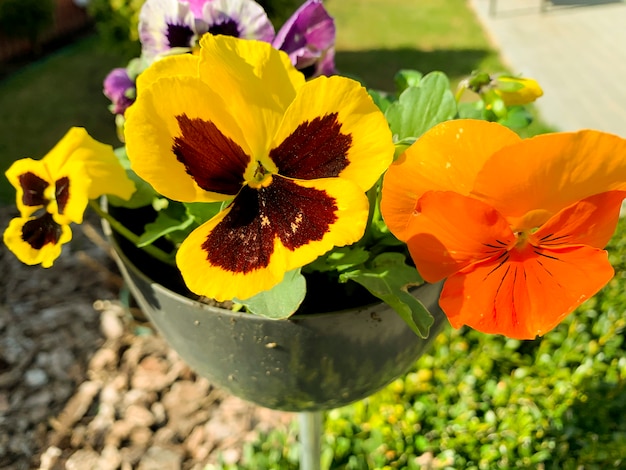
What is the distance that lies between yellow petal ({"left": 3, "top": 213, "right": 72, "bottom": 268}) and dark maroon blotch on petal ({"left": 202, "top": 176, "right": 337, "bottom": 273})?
0.23 metres

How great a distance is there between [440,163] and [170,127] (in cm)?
25

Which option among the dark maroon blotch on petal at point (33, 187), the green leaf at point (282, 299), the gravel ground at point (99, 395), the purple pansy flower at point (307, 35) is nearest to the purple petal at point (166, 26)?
the purple pansy flower at point (307, 35)

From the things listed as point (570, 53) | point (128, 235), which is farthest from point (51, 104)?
point (570, 53)

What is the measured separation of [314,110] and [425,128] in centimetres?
20

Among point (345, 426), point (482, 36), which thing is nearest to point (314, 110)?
point (345, 426)

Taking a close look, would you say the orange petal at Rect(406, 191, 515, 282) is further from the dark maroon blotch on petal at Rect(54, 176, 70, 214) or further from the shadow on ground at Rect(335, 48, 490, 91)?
the shadow on ground at Rect(335, 48, 490, 91)

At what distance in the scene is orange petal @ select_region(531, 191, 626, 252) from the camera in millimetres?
575

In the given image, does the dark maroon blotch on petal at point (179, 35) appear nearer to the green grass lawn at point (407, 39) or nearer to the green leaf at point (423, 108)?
the green leaf at point (423, 108)

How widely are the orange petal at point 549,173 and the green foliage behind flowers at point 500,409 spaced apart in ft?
4.32

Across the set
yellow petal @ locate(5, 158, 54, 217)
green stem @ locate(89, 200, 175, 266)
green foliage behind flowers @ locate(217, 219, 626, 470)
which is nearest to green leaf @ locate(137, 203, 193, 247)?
green stem @ locate(89, 200, 175, 266)

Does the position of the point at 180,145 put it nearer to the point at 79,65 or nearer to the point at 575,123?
the point at 575,123

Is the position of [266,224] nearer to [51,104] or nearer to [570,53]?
[51,104]

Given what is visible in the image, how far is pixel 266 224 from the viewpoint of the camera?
0.62 metres

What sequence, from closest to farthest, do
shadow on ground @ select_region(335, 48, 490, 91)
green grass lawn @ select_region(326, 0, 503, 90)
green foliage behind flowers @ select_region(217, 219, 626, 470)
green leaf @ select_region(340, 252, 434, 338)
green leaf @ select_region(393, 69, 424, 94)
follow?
green leaf @ select_region(340, 252, 434, 338) < green leaf @ select_region(393, 69, 424, 94) < green foliage behind flowers @ select_region(217, 219, 626, 470) < shadow on ground @ select_region(335, 48, 490, 91) < green grass lawn @ select_region(326, 0, 503, 90)
